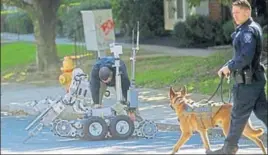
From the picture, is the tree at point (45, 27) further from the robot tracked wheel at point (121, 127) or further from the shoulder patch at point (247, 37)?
the shoulder patch at point (247, 37)

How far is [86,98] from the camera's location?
1181 cm

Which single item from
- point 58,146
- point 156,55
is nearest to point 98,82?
point 58,146

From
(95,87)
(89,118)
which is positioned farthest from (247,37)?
(95,87)

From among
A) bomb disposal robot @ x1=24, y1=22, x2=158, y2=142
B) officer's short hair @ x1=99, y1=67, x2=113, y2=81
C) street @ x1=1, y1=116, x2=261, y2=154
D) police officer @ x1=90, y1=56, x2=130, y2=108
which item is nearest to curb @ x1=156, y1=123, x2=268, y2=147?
street @ x1=1, y1=116, x2=261, y2=154

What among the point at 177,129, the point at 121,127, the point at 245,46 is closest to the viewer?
the point at 245,46

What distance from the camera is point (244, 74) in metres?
8.27

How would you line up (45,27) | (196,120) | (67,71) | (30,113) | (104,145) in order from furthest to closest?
(45,27)
(30,113)
(67,71)
(104,145)
(196,120)

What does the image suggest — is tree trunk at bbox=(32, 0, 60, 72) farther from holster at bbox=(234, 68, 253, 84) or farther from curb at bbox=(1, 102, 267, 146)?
holster at bbox=(234, 68, 253, 84)

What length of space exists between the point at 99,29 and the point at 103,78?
23.0ft

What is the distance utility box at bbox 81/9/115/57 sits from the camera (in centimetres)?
1792

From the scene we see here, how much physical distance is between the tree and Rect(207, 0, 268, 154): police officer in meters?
14.1

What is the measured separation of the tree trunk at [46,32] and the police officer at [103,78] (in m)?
10.8

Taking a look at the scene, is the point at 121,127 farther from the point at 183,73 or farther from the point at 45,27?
the point at 45,27

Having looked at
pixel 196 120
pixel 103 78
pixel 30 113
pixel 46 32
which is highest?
pixel 46 32
